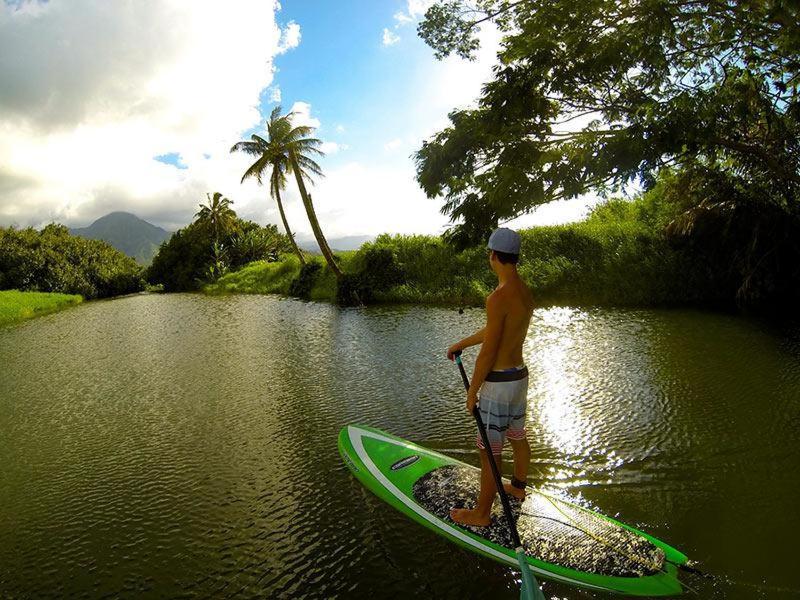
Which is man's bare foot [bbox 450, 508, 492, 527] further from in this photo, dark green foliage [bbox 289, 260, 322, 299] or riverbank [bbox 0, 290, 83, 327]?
riverbank [bbox 0, 290, 83, 327]

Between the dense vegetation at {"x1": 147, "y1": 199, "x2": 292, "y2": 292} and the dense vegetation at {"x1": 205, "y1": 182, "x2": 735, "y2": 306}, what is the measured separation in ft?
73.8

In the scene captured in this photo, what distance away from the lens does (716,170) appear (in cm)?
1497

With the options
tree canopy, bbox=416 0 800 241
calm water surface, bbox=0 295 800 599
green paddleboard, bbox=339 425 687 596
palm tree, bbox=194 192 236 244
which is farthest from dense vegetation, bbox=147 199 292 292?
green paddleboard, bbox=339 425 687 596

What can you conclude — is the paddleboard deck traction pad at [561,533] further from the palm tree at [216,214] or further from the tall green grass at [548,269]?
the palm tree at [216,214]

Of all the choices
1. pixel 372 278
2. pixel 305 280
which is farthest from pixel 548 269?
pixel 305 280

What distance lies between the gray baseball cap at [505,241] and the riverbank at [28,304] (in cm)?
3344

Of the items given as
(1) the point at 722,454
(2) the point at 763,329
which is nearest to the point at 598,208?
(2) the point at 763,329

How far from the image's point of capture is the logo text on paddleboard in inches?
227

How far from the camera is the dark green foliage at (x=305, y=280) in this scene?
32.2 metres

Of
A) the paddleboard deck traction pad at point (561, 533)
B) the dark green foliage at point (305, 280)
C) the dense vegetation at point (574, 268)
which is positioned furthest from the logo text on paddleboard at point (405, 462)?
the dark green foliage at point (305, 280)

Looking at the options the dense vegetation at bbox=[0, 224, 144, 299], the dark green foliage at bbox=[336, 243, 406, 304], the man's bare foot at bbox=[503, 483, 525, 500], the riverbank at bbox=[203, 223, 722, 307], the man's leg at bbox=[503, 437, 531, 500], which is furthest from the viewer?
the dense vegetation at bbox=[0, 224, 144, 299]

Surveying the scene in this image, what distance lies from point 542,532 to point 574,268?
60.5ft

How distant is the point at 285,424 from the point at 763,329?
1380 cm

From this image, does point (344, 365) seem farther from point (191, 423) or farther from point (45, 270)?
point (45, 270)
